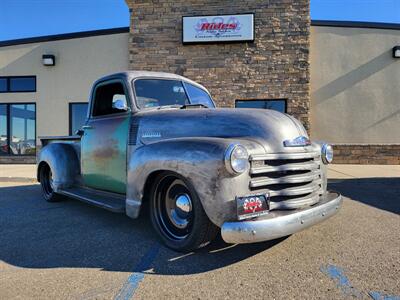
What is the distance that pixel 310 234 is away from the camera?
12.6ft

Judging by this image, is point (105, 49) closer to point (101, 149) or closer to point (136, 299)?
point (101, 149)

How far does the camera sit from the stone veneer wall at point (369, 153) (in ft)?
39.9

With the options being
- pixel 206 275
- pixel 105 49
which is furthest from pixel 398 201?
pixel 105 49

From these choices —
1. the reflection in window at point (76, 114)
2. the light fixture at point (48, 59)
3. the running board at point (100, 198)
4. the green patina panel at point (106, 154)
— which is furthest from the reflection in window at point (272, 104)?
the running board at point (100, 198)

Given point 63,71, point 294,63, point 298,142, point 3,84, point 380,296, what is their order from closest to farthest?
point 380,296 → point 298,142 → point 294,63 → point 63,71 → point 3,84

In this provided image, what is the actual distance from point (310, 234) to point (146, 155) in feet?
6.96

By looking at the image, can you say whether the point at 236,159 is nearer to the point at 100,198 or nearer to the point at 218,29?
the point at 100,198

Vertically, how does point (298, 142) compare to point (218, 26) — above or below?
below

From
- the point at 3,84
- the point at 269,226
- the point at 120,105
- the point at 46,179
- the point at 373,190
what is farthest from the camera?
the point at 3,84


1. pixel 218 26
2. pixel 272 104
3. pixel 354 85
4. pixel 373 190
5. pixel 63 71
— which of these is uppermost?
pixel 218 26

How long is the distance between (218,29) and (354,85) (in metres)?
5.57

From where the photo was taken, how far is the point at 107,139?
4418 mm

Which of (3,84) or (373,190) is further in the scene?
(3,84)

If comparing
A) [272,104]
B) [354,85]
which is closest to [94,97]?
[272,104]
